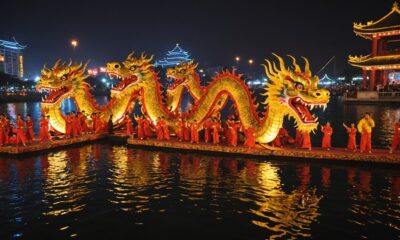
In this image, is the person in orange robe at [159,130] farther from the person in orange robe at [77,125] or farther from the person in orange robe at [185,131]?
the person in orange robe at [77,125]

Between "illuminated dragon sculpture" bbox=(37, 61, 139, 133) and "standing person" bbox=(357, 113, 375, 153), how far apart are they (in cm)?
1034

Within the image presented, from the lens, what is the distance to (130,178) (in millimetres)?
10141

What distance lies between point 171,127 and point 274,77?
5.84 meters

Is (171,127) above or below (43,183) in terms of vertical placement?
above

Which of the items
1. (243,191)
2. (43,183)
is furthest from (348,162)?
(43,183)

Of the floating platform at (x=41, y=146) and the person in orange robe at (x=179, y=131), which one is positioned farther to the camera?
the person in orange robe at (x=179, y=131)

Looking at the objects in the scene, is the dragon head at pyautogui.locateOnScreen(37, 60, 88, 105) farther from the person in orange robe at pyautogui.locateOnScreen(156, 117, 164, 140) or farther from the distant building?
the distant building

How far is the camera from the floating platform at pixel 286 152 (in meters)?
11.1

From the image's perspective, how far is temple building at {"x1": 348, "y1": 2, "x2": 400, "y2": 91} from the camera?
37.4 metres

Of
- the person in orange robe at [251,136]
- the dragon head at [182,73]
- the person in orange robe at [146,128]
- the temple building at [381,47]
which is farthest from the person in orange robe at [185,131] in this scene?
the temple building at [381,47]

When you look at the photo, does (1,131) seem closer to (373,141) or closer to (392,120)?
(373,141)

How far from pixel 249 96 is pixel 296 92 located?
2183mm

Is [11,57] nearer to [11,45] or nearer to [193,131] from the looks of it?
[11,45]

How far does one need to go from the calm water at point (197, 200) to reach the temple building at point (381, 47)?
32138 mm
